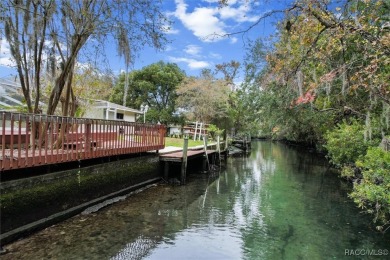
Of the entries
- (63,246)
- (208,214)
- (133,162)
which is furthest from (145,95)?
(63,246)

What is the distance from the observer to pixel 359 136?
41.8ft

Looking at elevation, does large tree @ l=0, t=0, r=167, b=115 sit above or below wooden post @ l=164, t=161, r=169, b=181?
above

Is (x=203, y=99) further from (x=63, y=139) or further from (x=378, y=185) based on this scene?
(x=378, y=185)

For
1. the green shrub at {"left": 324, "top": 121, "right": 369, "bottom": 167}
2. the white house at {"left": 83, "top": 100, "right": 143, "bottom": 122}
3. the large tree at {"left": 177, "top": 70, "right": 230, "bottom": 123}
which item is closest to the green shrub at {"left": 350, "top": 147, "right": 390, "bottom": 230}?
the green shrub at {"left": 324, "top": 121, "right": 369, "bottom": 167}

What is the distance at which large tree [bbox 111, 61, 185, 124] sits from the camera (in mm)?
33031

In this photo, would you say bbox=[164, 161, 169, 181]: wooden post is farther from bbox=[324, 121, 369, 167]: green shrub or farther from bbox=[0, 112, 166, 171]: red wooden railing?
bbox=[324, 121, 369, 167]: green shrub

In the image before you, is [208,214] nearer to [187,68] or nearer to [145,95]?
[145,95]

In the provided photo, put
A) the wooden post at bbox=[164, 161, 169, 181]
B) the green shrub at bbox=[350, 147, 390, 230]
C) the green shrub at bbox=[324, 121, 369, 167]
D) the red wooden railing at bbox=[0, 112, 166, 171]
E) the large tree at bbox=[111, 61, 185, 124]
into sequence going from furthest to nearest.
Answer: the large tree at bbox=[111, 61, 185, 124]
the wooden post at bbox=[164, 161, 169, 181]
the green shrub at bbox=[324, 121, 369, 167]
the green shrub at bbox=[350, 147, 390, 230]
the red wooden railing at bbox=[0, 112, 166, 171]

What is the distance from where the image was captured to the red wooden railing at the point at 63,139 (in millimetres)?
5965

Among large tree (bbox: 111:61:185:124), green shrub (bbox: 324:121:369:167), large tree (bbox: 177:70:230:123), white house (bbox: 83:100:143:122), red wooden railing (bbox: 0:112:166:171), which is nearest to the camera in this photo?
red wooden railing (bbox: 0:112:166:171)

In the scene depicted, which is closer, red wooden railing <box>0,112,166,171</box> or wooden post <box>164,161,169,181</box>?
red wooden railing <box>0,112,166,171</box>

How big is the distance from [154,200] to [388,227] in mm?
6310

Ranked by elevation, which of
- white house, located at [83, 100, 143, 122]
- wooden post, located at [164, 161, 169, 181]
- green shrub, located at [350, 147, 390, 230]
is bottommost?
wooden post, located at [164, 161, 169, 181]

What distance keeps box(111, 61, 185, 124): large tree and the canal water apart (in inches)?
861
